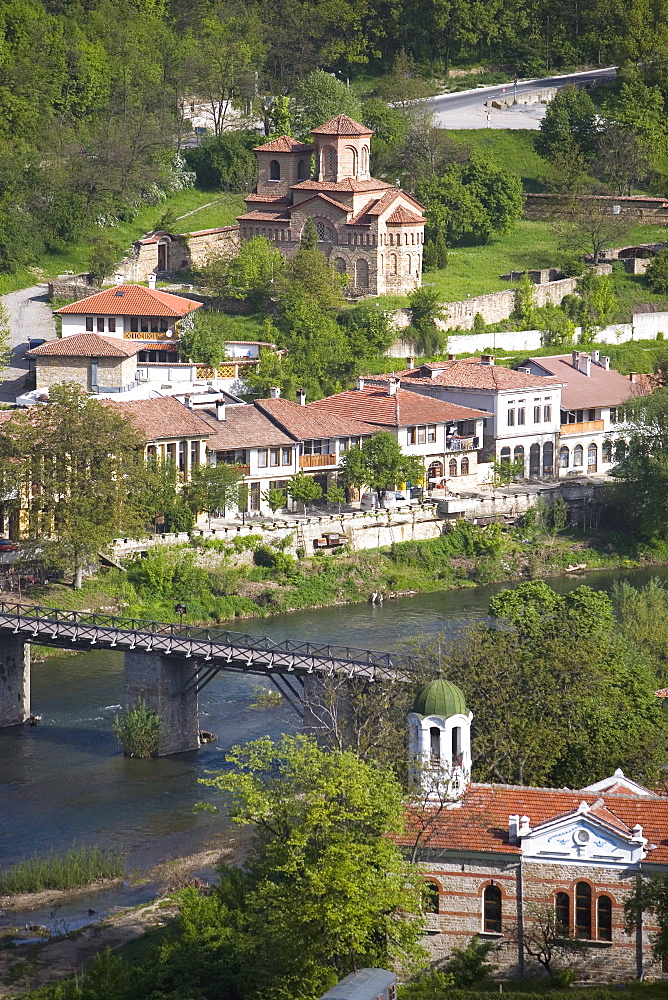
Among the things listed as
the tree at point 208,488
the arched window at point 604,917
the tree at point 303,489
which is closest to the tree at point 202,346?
the tree at point 303,489

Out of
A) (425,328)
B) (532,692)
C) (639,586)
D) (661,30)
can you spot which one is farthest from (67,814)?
(661,30)

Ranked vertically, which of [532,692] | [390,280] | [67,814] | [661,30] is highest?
[661,30]

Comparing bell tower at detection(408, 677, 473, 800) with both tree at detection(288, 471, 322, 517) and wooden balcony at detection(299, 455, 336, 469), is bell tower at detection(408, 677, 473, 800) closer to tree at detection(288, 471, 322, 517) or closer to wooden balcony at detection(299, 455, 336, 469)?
tree at detection(288, 471, 322, 517)

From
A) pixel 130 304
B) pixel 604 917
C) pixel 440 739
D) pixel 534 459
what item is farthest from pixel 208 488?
pixel 604 917

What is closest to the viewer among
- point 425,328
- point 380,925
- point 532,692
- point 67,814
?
point 380,925

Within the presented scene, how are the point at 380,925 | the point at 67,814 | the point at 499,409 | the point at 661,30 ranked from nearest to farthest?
the point at 380,925 → the point at 67,814 → the point at 499,409 → the point at 661,30

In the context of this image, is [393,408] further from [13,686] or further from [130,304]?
[13,686]

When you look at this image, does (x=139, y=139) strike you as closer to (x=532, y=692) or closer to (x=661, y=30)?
(x=661, y=30)

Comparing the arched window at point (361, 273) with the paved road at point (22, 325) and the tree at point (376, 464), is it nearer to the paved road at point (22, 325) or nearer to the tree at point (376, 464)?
the paved road at point (22, 325)
